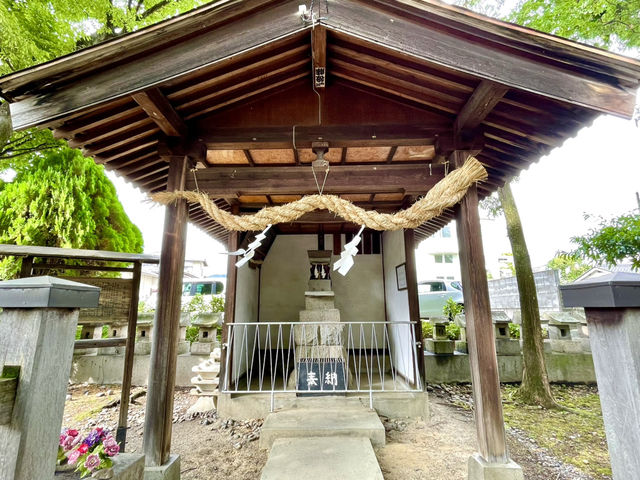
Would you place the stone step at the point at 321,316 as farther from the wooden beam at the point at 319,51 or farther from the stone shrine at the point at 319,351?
the wooden beam at the point at 319,51

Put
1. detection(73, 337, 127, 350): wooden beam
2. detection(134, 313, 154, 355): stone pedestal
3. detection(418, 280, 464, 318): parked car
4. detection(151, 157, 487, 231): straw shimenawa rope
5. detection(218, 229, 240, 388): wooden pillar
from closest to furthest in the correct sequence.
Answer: detection(151, 157, 487, 231): straw shimenawa rope → detection(73, 337, 127, 350): wooden beam → detection(218, 229, 240, 388): wooden pillar → detection(134, 313, 154, 355): stone pedestal → detection(418, 280, 464, 318): parked car

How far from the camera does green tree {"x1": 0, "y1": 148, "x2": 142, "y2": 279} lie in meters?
5.69

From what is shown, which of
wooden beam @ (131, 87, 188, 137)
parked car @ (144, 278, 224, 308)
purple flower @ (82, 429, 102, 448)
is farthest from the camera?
parked car @ (144, 278, 224, 308)

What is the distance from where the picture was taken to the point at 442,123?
10.4 ft

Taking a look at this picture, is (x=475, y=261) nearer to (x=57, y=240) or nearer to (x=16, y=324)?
(x=16, y=324)

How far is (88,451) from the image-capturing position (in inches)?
66.7

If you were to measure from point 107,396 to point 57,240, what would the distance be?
10.6 ft

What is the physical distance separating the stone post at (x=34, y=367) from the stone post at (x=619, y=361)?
2.29 m

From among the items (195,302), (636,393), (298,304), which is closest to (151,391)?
(636,393)

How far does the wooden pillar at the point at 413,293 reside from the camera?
191 inches

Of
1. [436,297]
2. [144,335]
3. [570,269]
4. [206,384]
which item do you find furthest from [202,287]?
[570,269]

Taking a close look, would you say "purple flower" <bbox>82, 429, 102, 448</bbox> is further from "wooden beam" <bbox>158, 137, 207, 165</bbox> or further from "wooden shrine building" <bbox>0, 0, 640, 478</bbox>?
"wooden beam" <bbox>158, 137, 207, 165</bbox>

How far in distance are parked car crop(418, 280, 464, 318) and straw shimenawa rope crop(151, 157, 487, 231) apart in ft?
30.2

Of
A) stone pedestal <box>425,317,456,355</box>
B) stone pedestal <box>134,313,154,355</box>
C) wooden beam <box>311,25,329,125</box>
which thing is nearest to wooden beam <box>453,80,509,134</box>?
wooden beam <box>311,25,329,125</box>
